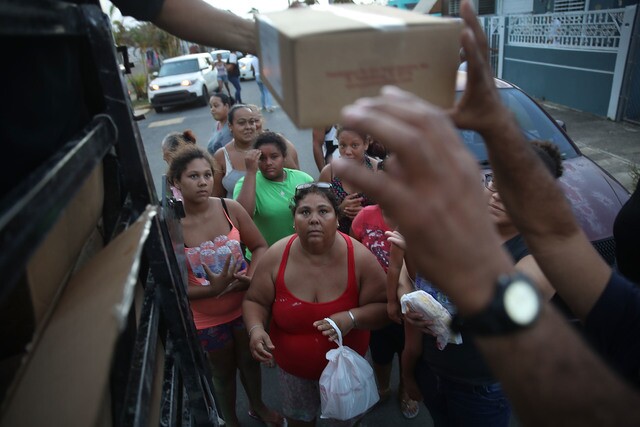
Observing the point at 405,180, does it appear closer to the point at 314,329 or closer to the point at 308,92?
the point at 308,92

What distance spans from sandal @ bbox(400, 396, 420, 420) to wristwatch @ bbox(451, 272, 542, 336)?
108 inches

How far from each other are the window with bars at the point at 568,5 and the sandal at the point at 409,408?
12.0 metres

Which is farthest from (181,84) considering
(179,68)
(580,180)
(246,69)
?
(580,180)

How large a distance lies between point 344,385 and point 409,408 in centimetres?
112

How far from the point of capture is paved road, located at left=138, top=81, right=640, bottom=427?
3273 mm

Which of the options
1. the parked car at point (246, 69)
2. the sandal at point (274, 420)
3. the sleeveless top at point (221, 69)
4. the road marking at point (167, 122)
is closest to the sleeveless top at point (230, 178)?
the sandal at point (274, 420)

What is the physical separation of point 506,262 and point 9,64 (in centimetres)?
95

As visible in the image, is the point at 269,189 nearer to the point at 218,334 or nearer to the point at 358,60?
the point at 218,334

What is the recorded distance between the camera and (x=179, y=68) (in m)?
17.2

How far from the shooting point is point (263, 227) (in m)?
3.57

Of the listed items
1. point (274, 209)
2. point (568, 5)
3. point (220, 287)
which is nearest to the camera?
point (220, 287)

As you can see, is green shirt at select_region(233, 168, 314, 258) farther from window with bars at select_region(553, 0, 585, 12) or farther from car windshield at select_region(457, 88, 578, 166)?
window with bars at select_region(553, 0, 585, 12)

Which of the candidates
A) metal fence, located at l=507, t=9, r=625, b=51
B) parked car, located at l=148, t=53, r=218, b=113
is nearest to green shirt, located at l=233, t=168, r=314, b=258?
metal fence, located at l=507, t=9, r=625, b=51

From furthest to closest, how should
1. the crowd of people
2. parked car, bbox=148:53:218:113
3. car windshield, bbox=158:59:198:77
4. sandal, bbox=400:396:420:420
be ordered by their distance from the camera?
car windshield, bbox=158:59:198:77 → parked car, bbox=148:53:218:113 → sandal, bbox=400:396:420:420 → the crowd of people
